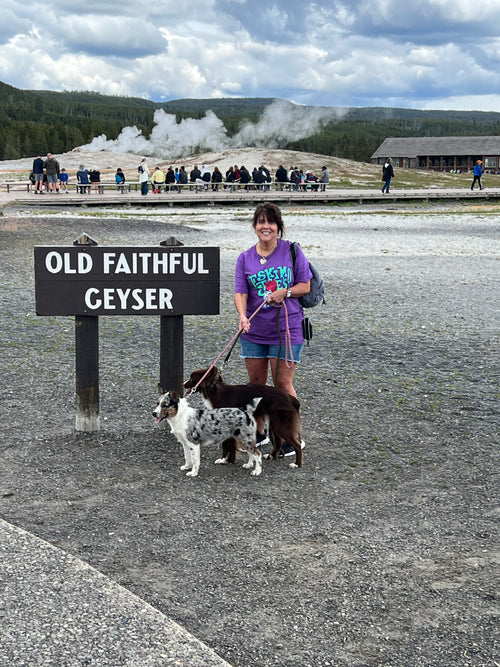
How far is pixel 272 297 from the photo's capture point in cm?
558

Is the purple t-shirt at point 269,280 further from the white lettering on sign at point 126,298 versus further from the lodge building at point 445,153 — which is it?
the lodge building at point 445,153

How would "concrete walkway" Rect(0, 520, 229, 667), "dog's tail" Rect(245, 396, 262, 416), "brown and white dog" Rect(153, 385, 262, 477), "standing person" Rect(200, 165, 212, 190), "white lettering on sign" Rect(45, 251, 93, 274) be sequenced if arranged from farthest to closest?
"standing person" Rect(200, 165, 212, 190) < "white lettering on sign" Rect(45, 251, 93, 274) < "dog's tail" Rect(245, 396, 262, 416) < "brown and white dog" Rect(153, 385, 262, 477) < "concrete walkway" Rect(0, 520, 229, 667)

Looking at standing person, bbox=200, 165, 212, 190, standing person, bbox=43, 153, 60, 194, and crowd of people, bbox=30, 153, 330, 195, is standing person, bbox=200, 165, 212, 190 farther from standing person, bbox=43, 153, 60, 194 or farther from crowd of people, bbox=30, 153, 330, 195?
standing person, bbox=43, 153, 60, 194

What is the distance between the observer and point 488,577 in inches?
157

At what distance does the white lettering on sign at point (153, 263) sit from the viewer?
5.95 meters

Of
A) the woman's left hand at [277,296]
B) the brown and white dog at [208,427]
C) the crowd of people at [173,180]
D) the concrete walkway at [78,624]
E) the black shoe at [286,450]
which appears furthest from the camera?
the crowd of people at [173,180]

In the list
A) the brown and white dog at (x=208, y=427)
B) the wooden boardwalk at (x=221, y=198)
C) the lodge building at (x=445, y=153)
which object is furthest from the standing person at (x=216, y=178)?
the lodge building at (x=445, y=153)

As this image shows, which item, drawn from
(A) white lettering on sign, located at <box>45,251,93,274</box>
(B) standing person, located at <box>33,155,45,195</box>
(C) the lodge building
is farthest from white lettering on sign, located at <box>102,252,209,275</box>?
(C) the lodge building

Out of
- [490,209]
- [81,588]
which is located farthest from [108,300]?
[490,209]

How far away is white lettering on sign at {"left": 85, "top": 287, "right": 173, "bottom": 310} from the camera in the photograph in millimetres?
5988

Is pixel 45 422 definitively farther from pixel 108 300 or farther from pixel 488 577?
pixel 488 577

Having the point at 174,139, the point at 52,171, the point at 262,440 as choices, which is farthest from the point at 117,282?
the point at 174,139

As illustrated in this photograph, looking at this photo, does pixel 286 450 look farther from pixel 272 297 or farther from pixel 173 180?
pixel 173 180

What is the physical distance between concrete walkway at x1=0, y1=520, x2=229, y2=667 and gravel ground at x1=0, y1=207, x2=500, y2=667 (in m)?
0.18
